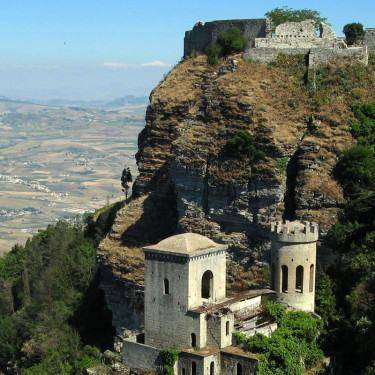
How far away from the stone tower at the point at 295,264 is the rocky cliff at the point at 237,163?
5895mm

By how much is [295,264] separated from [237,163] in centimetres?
1056

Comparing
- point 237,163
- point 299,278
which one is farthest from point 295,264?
point 237,163

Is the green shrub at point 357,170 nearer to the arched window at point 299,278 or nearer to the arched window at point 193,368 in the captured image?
the arched window at point 299,278

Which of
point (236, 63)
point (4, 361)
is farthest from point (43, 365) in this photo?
point (236, 63)

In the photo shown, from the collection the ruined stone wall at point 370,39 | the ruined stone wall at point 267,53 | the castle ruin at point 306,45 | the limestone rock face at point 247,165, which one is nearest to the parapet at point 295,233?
the limestone rock face at point 247,165

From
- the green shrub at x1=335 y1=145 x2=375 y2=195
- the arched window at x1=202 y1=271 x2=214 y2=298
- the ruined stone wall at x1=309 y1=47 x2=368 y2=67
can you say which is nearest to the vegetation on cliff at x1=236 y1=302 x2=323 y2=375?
the arched window at x1=202 y1=271 x2=214 y2=298

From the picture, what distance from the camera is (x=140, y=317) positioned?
52.5m

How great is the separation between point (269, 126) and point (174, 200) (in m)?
9.57

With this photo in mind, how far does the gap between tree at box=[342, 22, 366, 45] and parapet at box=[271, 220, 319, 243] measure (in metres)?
22.3

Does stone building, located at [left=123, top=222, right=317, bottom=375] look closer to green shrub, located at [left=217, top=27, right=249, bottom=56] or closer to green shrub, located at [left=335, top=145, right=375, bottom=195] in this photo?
green shrub, located at [left=335, top=145, right=375, bottom=195]

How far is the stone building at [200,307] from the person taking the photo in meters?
38.2

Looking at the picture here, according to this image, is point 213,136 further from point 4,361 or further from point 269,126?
point 4,361

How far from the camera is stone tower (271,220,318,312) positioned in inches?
1628

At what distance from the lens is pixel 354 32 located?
59.6 metres
